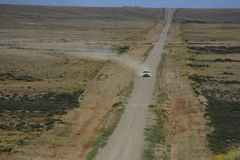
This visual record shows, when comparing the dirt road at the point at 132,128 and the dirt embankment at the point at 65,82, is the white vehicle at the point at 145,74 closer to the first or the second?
the dirt road at the point at 132,128

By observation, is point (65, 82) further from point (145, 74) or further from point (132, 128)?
point (132, 128)

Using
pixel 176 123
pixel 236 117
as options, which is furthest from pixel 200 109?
pixel 176 123

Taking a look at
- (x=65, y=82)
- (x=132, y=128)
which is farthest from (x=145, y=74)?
(x=132, y=128)

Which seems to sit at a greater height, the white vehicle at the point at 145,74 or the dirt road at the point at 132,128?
the white vehicle at the point at 145,74

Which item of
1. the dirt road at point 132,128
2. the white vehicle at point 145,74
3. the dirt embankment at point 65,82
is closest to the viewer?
the dirt road at point 132,128

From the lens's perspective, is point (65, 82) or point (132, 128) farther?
point (65, 82)

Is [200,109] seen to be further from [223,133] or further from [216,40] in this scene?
[216,40]

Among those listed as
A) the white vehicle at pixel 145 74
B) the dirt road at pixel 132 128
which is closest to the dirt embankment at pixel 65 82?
the dirt road at pixel 132 128

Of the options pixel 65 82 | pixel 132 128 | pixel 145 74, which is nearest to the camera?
pixel 132 128
